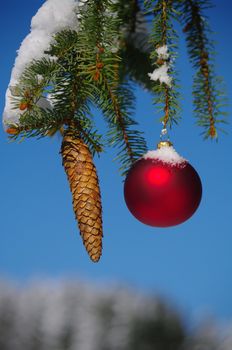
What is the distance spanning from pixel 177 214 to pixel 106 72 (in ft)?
0.76

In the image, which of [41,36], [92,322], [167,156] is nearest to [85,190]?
[167,156]

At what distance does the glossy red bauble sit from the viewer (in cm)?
50

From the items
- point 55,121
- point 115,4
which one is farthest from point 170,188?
point 115,4

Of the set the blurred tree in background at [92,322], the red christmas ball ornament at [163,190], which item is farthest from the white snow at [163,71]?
the blurred tree in background at [92,322]

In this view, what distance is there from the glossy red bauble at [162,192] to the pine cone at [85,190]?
7cm

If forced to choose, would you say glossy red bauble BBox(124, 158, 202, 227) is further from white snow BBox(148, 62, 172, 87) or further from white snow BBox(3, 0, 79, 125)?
white snow BBox(3, 0, 79, 125)

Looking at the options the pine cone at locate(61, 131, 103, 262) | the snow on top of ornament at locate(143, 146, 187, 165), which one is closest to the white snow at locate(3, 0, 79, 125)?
the pine cone at locate(61, 131, 103, 262)

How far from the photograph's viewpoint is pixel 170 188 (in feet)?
1.63

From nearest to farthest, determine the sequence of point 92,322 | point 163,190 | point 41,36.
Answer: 1. point 163,190
2. point 41,36
3. point 92,322

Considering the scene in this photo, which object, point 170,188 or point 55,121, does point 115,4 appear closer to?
point 55,121

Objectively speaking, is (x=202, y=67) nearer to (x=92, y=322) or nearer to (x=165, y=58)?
(x=165, y=58)

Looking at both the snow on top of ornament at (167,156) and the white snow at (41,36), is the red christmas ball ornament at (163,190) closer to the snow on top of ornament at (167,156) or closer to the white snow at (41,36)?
the snow on top of ornament at (167,156)

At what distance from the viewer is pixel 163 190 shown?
1.63 feet

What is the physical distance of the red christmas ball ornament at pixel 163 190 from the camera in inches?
19.6
